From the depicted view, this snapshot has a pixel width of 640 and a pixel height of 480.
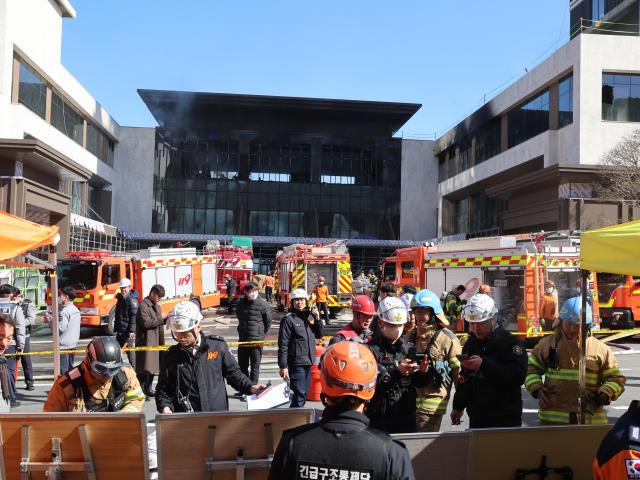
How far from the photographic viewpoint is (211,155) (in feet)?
185

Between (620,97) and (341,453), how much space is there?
3346 cm

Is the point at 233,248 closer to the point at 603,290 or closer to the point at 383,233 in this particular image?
the point at 603,290

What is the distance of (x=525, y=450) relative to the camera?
140 inches

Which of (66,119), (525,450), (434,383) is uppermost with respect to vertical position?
(66,119)

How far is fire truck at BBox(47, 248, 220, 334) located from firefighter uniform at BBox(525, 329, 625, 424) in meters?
13.0

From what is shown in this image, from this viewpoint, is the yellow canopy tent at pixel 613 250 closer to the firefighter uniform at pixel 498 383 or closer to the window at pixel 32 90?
the firefighter uniform at pixel 498 383

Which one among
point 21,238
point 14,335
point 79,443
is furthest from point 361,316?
point 14,335

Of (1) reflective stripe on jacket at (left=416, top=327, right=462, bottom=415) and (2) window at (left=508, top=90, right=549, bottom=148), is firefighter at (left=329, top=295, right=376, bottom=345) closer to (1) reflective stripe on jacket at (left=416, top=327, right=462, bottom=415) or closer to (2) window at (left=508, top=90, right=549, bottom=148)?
(1) reflective stripe on jacket at (left=416, top=327, right=462, bottom=415)

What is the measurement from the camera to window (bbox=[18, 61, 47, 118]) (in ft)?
99.5

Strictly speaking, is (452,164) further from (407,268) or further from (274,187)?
(407,268)

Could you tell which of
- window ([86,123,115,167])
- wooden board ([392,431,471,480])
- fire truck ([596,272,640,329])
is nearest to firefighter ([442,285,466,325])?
fire truck ([596,272,640,329])

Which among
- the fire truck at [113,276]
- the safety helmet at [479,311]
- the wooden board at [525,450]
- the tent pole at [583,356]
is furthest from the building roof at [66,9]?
the wooden board at [525,450]

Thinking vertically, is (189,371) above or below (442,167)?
below

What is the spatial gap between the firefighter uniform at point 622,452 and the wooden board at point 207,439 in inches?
68.0
